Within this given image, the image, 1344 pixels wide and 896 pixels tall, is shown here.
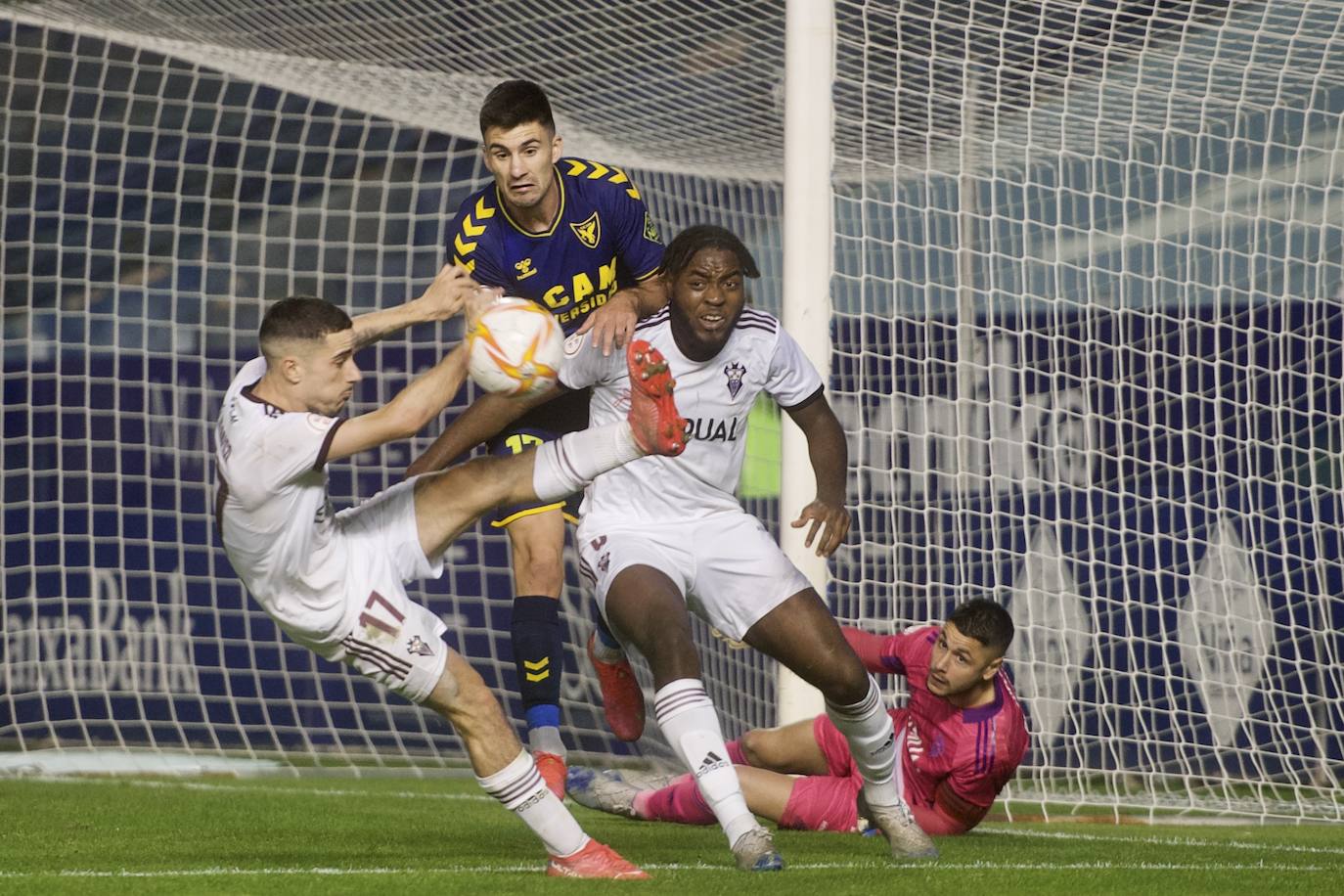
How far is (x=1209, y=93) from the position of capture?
7.91 meters

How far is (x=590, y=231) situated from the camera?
568 centimetres

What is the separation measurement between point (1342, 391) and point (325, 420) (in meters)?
5.35

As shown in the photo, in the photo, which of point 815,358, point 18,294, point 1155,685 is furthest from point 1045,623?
point 18,294

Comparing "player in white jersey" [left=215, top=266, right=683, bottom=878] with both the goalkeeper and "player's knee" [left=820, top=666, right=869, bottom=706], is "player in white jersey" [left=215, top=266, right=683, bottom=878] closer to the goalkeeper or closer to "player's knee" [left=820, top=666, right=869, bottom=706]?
"player's knee" [left=820, top=666, right=869, bottom=706]

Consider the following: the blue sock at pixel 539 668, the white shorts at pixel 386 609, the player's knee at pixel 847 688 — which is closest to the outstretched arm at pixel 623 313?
the white shorts at pixel 386 609

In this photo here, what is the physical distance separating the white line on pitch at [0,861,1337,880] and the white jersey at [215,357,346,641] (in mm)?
653

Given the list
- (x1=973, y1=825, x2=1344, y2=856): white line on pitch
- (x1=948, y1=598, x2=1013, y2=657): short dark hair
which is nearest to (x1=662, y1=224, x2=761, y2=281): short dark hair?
(x1=948, y1=598, x2=1013, y2=657): short dark hair

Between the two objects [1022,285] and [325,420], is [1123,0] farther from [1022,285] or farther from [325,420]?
[325,420]

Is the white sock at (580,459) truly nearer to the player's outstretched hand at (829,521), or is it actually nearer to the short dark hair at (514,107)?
the player's outstretched hand at (829,521)

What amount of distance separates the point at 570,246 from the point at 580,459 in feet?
4.20

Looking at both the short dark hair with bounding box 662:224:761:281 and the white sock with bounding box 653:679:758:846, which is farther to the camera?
the short dark hair with bounding box 662:224:761:281

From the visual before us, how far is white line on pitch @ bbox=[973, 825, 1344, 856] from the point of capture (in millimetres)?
5978

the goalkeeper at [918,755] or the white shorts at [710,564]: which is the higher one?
the white shorts at [710,564]

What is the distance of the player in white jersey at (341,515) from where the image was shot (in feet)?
14.7
